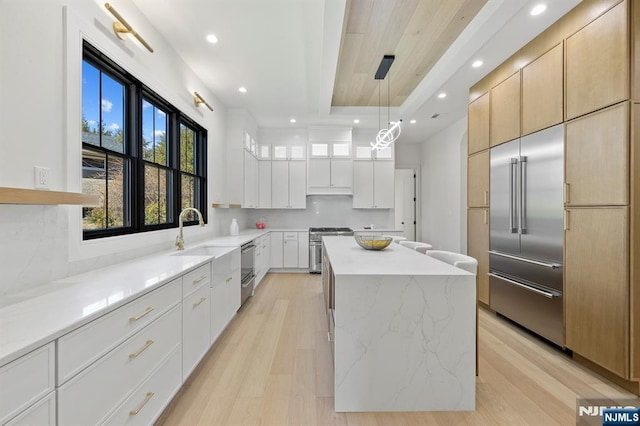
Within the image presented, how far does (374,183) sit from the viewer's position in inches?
233

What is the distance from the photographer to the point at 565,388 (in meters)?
1.97

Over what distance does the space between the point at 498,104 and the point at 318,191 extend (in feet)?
11.4

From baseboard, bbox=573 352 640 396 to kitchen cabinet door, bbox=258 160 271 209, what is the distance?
196 inches

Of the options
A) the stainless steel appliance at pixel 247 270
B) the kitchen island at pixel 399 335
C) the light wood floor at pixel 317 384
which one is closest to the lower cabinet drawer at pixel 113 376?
the light wood floor at pixel 317 384

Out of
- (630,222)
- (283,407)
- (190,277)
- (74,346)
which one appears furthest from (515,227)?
(74,346)

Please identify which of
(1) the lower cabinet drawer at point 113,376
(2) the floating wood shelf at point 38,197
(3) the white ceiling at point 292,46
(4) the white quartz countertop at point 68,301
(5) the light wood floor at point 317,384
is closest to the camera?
(4) the white quartz countertop at point 68,301

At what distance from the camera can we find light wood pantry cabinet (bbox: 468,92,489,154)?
3.34 meters

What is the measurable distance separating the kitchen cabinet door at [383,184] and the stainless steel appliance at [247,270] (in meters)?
2.95

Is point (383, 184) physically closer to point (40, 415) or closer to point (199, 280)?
point (199, 280)

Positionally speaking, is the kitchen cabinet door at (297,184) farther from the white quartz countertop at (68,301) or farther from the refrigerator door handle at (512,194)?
the white quartz countertop at (68,301)

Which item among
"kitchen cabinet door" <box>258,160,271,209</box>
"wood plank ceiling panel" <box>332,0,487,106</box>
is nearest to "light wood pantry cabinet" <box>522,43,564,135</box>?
"wood plank ceiling panel" <box>332,0,487,106</box>

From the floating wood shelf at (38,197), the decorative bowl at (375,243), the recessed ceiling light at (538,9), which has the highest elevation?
the recessed ceiling light at (538,9)

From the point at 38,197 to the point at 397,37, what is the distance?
3.25 m

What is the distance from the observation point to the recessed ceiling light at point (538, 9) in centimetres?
219
